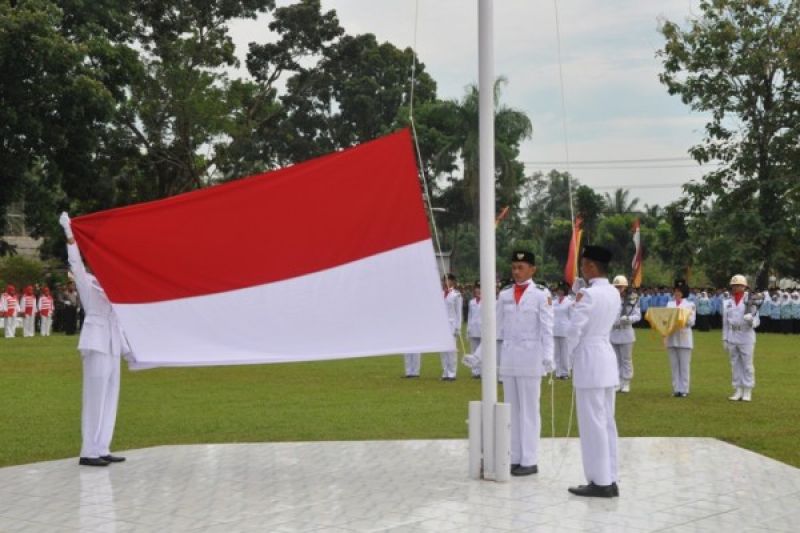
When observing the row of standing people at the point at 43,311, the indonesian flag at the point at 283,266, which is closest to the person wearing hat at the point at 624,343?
the indonesian flag at the point at 283,266

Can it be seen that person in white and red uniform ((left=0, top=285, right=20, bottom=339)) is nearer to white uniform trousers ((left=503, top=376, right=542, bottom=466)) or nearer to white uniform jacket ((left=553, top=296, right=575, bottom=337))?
white uniform jacket ((left=553, top=296, right=575, bottom=337))

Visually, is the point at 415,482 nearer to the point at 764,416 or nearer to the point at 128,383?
the point at 764,416

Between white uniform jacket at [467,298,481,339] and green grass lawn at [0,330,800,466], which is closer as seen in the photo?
green grass lawn at [0,330,800,466]

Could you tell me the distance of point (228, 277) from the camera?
8578 mm

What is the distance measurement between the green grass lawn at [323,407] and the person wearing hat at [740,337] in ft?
1.18

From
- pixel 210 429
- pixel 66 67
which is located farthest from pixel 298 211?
pixel 66 67

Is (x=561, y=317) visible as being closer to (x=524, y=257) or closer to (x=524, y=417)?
(x=524, y=257)

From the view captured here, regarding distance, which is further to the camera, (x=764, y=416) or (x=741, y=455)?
(x=764, y=416)

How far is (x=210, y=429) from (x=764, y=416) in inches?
286

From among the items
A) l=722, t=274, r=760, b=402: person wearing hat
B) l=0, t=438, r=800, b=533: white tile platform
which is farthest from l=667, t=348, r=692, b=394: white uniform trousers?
l=0, t=438, r=800, b=533: white tile platform

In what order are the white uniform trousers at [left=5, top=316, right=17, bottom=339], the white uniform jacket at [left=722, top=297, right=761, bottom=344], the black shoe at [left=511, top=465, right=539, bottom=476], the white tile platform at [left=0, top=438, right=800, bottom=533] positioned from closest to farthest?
the white tile platform at [left=0, top=438, right=800, bottom=533] < the black shoe at [left=511, top=465, right=539, bottom=476] < the white uniform jacket at [left=722, top=297, right=761, bottom=344] < the white uniform trousers at [left=5, top=316, right=17, bottom=339]

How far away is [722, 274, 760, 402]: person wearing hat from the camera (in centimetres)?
1600

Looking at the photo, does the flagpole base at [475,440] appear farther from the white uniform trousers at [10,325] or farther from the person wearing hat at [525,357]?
the white uniform trousers at [10,325]

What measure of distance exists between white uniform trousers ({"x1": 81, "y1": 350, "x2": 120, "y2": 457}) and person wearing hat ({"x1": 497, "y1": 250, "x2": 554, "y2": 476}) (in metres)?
3.70
